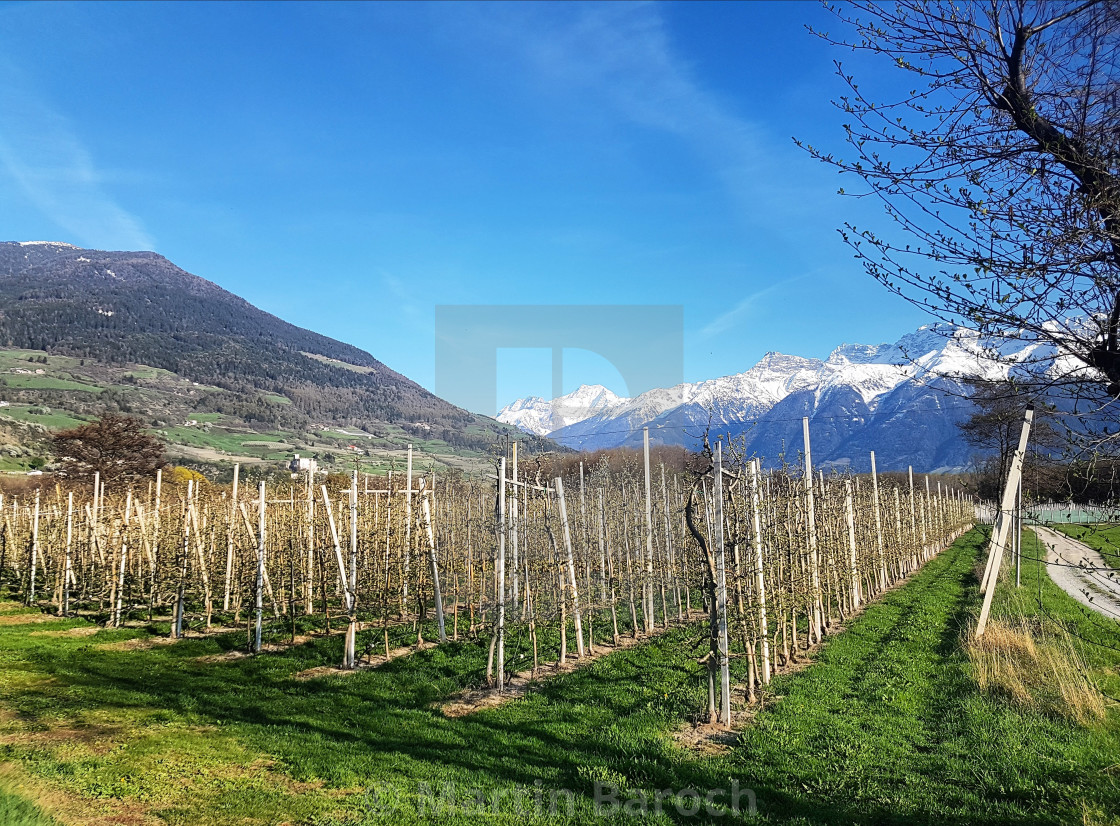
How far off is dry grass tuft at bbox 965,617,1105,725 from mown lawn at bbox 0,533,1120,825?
243 mm

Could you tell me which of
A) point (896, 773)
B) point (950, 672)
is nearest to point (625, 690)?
point (896, 773)

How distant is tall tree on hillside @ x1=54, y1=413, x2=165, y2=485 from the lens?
38.6 m

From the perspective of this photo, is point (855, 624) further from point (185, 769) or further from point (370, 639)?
point (185, 769)

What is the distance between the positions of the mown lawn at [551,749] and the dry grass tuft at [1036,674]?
9.6 inches

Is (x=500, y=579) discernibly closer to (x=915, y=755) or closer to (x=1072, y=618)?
(x=915, y=755)

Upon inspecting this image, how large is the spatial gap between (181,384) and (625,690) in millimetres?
136533

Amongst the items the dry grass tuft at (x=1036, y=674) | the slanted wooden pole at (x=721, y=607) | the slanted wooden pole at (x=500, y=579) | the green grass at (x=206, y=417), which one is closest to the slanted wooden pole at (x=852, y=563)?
the dry grass tuft at (x=1036, y=674)

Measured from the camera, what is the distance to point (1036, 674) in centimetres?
782

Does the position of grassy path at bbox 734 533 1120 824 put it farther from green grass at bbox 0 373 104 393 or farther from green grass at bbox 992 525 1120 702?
green grass at bbox 0 373 104 393

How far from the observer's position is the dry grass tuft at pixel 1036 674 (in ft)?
22.1

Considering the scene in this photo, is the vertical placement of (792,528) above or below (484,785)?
above

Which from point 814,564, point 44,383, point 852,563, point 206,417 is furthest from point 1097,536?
point 206,417

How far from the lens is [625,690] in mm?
8430

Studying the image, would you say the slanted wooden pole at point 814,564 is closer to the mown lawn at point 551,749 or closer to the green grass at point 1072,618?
the mown lawn at point 551,749
